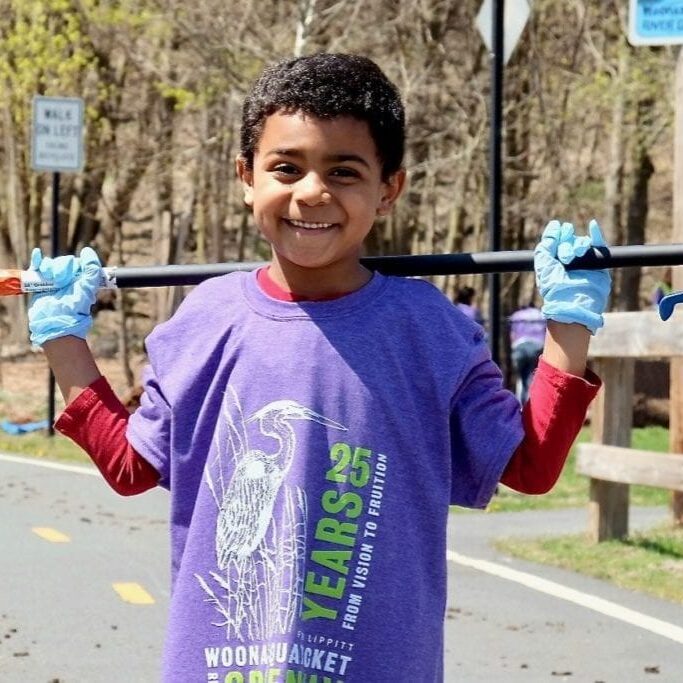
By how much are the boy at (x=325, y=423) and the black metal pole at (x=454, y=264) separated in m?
0.05

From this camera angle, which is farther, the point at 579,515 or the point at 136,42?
the point at 136,42

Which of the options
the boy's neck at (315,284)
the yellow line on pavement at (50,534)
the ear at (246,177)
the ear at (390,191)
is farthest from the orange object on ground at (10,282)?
the yellow line on pavement at (50,534)

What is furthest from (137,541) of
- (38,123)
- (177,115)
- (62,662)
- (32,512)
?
(177,115)

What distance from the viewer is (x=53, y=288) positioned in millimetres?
3156

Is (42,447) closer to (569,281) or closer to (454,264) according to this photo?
(454,264)

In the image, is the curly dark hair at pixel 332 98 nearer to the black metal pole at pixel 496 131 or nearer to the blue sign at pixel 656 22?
the blue sign at pixel 656 22

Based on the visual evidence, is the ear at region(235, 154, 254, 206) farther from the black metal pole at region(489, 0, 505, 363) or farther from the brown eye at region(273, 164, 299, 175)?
the black metal pole at region(489, 0, 505, 363)

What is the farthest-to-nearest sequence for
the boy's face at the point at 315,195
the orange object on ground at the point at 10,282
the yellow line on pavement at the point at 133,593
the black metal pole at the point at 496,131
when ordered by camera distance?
the black metal pole at the point at 496,131
the yellow line on pavement at the point at 133,593
the orange object on ground at the point at 10,282
the boy's face at the point at 315,195

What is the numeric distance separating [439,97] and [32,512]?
1079 cm

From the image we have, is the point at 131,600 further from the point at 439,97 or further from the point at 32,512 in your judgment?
the point at 439,97

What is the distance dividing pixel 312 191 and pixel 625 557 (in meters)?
5.74

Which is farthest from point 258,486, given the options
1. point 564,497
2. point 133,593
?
point 564,497

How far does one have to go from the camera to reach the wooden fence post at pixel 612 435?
8.74 meters

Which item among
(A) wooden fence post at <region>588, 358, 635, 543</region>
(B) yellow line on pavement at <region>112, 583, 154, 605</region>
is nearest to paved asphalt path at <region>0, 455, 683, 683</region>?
(B) yellow line on pavement at <region>112, 583, 154, 605</region>
